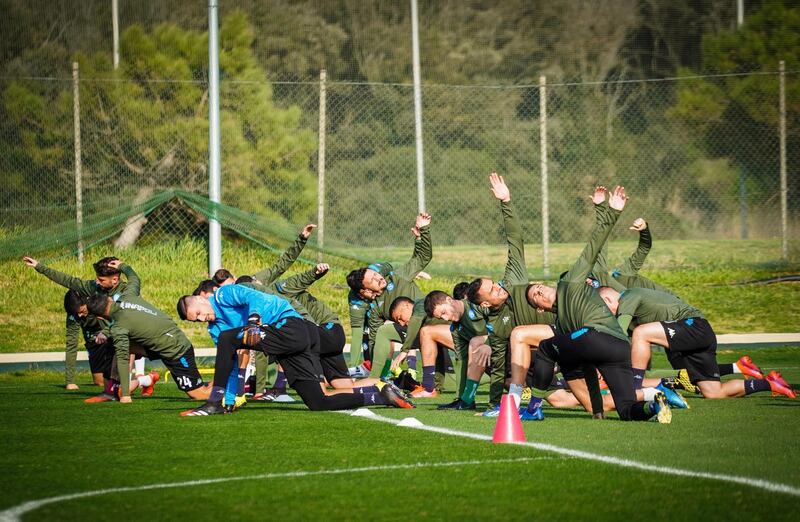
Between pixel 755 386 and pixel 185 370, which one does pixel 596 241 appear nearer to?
pixel 755 386

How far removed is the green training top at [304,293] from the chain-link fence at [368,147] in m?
7.16

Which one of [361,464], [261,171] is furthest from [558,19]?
[361,464]

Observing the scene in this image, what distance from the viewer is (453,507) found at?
590cm

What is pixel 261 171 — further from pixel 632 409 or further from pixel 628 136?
pixel 632 409

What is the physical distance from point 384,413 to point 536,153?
1390 centimetres

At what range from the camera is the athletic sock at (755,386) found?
11.2 metres

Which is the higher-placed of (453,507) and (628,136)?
(628,136)

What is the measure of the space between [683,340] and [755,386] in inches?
32.4

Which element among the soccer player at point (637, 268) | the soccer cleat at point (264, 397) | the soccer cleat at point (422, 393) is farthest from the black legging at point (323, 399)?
the soccer player at point (637, 268)

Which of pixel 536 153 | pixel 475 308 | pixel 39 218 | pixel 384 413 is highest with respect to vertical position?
Result: pixel 536 153

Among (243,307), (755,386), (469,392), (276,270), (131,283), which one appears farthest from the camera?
(131,283)

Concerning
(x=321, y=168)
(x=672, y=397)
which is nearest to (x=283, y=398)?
(x=672, y=397)

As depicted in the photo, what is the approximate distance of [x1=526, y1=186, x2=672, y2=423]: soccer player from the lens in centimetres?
948

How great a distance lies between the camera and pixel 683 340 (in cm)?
1153
